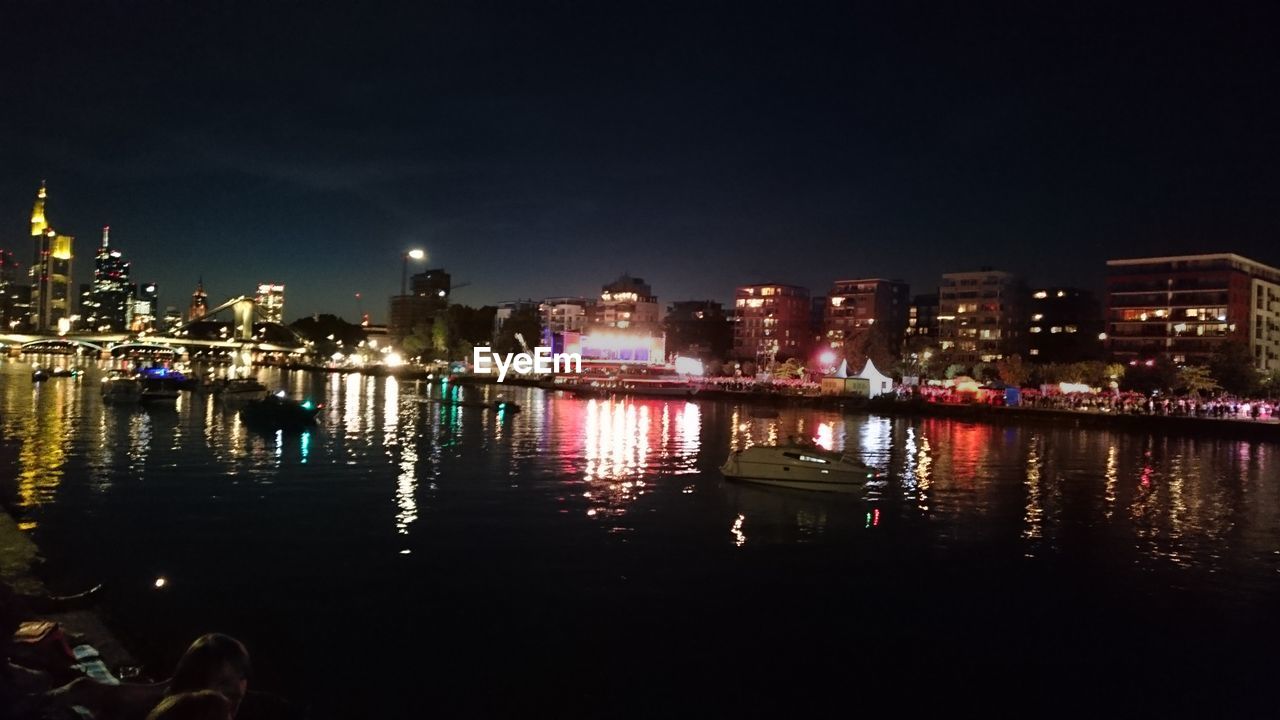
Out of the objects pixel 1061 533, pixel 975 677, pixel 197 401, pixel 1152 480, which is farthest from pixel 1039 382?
pixel 975 677

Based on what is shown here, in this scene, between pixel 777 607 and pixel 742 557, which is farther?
pixel 742 557

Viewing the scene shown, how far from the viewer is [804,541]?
20578mm

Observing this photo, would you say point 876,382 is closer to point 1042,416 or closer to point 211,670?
point 1042,416

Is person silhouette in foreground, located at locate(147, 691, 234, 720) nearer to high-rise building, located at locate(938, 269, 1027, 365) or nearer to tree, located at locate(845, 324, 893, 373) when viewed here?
tree, located at locate(845, 324, 893, 373)

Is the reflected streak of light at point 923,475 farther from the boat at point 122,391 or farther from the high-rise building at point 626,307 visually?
the high-rise building at point 626,307

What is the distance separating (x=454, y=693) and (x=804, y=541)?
1162cm

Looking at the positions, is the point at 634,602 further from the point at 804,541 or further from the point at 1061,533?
the point at 1061,533

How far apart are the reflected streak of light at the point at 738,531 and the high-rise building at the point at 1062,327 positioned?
124437 millimetres

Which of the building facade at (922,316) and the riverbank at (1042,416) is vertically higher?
the building facade at (922,316)

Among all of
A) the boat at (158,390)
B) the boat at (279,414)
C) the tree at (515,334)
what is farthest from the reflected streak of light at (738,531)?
the tree at (515,334)

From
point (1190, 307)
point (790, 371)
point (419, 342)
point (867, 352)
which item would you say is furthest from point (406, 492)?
point (419, 342)

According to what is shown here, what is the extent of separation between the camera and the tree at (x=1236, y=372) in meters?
80.8

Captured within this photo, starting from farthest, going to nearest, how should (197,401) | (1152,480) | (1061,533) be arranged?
(197,401)
(1152,480)
(1061,533)

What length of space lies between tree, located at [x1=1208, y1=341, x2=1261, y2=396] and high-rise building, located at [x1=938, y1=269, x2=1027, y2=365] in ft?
158
